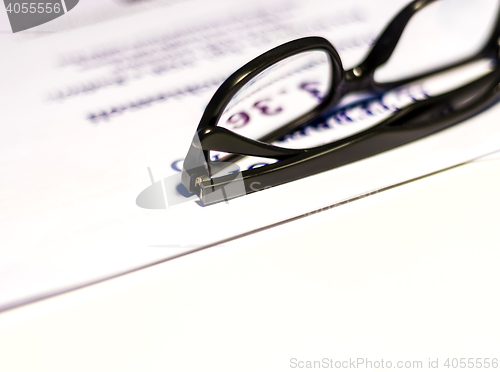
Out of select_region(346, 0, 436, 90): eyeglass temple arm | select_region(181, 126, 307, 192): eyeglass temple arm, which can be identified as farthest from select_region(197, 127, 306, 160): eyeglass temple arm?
select_region(346, 0, 436, 90): eyeglass temple arm

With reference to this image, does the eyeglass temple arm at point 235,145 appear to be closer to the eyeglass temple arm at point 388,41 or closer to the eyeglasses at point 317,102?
the eyeglasses at point 317,102

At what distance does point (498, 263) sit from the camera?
29 cm

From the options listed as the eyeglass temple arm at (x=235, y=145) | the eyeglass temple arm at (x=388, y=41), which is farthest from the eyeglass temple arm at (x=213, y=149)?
the eyeglass temple arm at (x=388, y=41)

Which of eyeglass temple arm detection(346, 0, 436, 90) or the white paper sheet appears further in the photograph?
eyeglass temple arm detection(346, 0, 436, 90)

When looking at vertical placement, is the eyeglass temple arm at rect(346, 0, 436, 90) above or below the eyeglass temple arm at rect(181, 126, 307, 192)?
above

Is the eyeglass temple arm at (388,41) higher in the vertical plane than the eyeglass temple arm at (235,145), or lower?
higher

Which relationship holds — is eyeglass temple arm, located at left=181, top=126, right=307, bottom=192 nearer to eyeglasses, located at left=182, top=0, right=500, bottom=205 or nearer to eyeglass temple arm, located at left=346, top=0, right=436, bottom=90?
eyeglasses, located at left=182, top=0, right=500, bottom=205

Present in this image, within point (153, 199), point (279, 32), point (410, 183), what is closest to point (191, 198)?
point (153, 199)

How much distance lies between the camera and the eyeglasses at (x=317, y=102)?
0.26 meters

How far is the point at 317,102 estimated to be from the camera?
330mm

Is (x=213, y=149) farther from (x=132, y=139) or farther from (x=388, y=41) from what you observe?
(x=388, y=41)

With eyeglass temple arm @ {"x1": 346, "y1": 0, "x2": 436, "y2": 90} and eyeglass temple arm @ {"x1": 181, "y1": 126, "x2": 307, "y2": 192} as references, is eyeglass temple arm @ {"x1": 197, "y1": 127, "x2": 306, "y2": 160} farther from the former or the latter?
eyeglass temple arm @ {"x1": 346, "y1": 0, "x2": 436, "y2": 90}

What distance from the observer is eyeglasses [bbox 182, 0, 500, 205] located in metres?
0.26

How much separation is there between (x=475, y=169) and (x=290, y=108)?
0.13 metres
